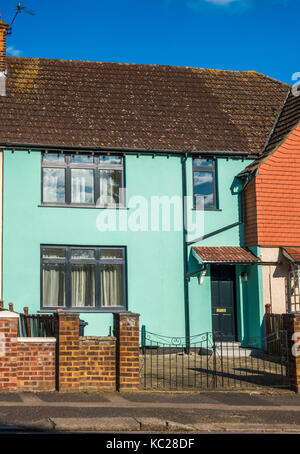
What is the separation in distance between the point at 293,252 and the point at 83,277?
598 centimetres

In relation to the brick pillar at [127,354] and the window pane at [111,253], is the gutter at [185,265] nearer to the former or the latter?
the window pane at [111,253]

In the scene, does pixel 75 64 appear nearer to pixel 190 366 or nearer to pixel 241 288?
pixel 241 288

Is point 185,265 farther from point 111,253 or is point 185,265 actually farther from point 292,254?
point 292,254

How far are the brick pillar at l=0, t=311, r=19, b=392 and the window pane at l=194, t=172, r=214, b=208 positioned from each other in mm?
9126

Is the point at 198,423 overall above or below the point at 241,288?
below

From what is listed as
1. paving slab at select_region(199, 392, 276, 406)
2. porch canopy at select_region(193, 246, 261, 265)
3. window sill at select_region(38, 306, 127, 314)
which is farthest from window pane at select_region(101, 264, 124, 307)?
paving slab at select_region(199, 392, 276, 406)

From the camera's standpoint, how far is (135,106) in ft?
67.1

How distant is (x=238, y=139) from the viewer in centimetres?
2006

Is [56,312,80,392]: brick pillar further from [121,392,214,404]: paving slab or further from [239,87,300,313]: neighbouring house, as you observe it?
[239,87,300,313]: neighbouring house

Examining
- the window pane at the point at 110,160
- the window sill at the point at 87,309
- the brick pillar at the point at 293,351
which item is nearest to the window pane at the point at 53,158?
the window pane at the point at 110,160

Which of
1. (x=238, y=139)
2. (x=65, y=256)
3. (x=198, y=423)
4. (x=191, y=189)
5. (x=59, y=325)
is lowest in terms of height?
(x=198, y=423)
